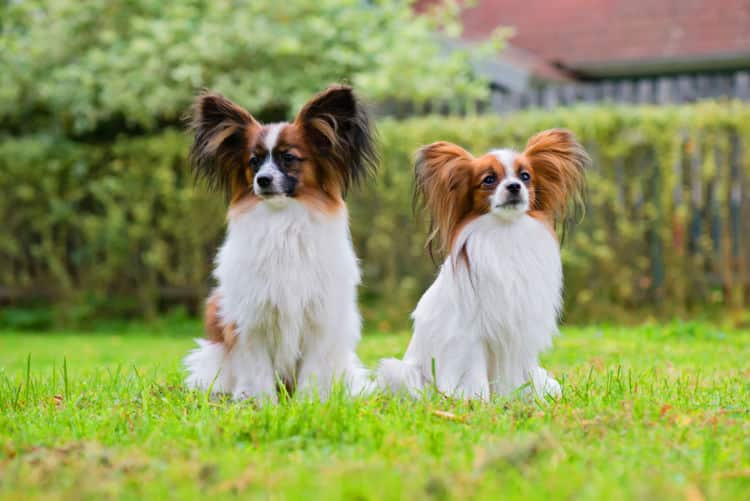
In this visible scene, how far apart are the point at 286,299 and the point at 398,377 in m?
0.75

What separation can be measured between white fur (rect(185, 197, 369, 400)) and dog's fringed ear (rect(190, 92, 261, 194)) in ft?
0.99

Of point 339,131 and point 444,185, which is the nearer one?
point 444,185

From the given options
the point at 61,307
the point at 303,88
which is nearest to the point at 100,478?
the point at 303,88

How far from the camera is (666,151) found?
10.3m

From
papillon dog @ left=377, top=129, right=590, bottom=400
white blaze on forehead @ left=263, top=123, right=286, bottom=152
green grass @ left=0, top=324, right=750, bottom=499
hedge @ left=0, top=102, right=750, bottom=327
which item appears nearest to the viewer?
green grass @ left=0, top=324, right=750, bottom=499

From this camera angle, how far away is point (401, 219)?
441 inches

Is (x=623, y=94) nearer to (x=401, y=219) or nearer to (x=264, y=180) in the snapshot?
(x=401, y=219)

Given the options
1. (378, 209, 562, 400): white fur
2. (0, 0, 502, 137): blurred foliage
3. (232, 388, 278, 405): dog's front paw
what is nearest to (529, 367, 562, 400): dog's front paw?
(378, 209, 562, 400): white fur

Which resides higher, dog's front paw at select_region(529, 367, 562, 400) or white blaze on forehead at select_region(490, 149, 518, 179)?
white blaze on forehead at select_region(490, 149, 518, 179)

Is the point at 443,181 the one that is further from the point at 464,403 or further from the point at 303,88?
the point at 303,88

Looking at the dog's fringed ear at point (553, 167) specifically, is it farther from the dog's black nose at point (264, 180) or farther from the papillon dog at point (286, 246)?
the dog's black nose at point (264, 180)

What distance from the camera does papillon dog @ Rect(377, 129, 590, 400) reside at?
4797 mm

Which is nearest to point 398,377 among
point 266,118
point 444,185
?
point 444,185

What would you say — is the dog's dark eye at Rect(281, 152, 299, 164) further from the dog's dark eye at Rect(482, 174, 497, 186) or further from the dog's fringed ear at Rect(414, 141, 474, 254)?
the dog's dark eye at Rect(482, 174, 497, 186)
